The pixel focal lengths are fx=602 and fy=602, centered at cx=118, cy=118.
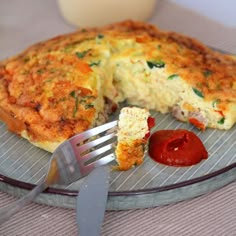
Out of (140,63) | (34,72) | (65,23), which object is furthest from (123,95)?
(65,23)

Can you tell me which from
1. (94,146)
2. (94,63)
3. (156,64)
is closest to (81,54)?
(94,63)

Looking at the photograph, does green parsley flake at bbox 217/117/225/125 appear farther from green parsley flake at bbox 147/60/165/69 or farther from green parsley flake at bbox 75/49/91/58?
green parsley flake at bbox 75/49/91/58

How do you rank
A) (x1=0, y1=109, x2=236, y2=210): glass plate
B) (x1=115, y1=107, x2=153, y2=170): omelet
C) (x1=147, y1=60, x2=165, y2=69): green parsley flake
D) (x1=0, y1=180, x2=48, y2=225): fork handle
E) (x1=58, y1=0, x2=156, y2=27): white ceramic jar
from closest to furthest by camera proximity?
(x1=0, y1=180, x2=48, y2=225): fork handle → (x1=0, y1=109, x2=236, y2=210): glass plate → (x1=115, y1=107, x2=153, y2=170): omelet → (x1=147, y1=60, x2=165, y2=69): green parsley flake → (x1=58, y1=0, x2=156, y2=27): white ceramic jar

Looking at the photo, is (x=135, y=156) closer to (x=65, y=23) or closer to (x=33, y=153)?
(x=33, y=153)

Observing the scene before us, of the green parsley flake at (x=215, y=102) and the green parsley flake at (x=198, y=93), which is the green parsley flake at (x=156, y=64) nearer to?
the green parsley flake at (x=198, y=93)

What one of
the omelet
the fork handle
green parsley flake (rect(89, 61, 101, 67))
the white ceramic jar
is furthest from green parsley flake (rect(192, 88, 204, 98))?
the white ceramic jar

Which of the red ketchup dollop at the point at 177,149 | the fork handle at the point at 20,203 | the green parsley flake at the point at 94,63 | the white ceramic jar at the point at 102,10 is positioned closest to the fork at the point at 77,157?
the fork handle at the point at 20,203
